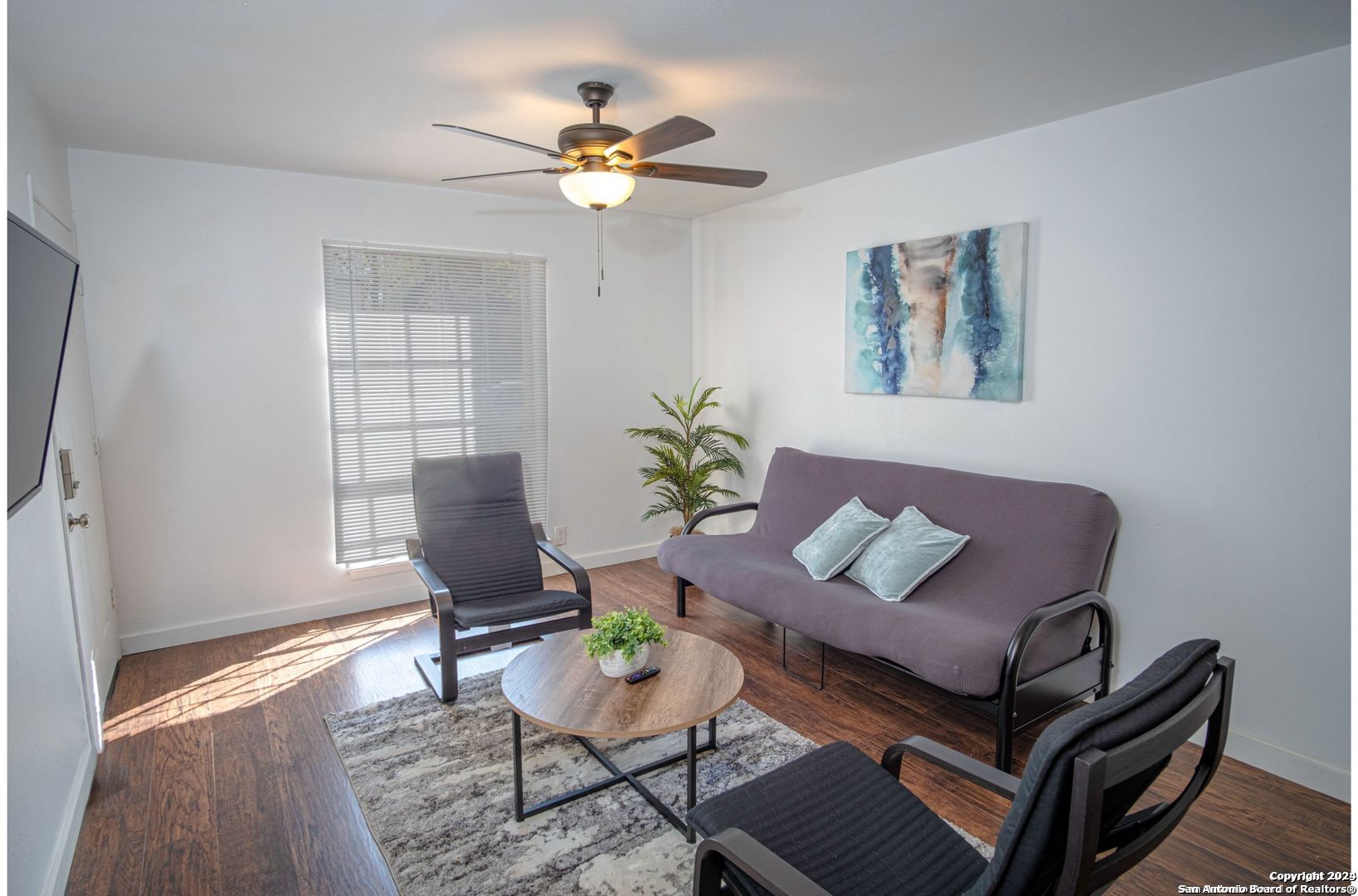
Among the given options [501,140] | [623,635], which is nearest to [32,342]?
[501,140]

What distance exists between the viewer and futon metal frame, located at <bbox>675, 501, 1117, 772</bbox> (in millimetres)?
2607

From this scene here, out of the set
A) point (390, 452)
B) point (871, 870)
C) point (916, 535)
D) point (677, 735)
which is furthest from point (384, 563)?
point (871, 870)

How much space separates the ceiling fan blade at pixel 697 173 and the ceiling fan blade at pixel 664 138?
2.7 inches

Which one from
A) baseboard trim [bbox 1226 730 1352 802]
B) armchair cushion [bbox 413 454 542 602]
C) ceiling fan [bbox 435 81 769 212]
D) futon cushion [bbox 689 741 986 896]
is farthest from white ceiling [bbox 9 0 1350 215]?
baseboard trim [bbox 1226 730 1352 802]

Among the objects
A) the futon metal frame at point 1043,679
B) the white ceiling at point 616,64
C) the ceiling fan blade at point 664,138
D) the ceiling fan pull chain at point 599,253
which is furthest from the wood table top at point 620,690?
→ the ceiling fan pull chain at point 599,253

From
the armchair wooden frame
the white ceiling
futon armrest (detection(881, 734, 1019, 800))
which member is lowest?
the armchair wooden frame

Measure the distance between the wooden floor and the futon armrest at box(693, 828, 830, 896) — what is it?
1092 millimetres

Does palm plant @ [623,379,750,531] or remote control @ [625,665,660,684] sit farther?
palm plant @ [623,379,750,531]

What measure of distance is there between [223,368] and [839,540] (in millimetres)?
3219

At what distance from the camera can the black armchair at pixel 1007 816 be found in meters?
1.20

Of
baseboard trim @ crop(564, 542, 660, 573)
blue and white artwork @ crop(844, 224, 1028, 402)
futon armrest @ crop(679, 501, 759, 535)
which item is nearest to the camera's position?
blue and white artwork @ crop(844, 224, 1028, 402)

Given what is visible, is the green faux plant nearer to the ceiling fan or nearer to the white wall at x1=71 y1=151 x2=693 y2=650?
the ceiling fan

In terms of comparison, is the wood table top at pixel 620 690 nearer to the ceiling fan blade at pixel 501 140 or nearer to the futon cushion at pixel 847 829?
the futon cushion at pixel 847 829

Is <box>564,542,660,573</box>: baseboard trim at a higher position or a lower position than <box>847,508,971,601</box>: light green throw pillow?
lower
